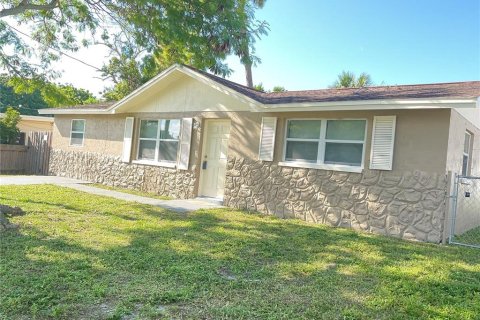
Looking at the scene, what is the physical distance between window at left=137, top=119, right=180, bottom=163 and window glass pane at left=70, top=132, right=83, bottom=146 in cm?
375

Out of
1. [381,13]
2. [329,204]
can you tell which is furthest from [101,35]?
[381,13]

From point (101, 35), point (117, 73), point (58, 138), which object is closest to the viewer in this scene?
point (101, 35)

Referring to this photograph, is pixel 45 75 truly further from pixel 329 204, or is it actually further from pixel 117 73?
pixel 117 73

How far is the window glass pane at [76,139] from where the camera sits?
A: 1468 cm

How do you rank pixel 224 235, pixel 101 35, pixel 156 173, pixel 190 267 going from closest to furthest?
pixel 190 267, pixel 224 235, pixel 101 35, pixel 156 173

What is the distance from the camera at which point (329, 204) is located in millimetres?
8180

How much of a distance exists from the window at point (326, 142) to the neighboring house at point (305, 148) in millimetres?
23

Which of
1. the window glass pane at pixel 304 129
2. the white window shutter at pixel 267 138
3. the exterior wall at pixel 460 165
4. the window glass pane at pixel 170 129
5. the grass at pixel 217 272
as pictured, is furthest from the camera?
the window glass pane at pixel 170 129

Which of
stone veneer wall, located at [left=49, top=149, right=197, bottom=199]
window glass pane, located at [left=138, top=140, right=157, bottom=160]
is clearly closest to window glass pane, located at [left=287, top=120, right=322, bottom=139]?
stone veneer wall, located at [left=49, top=149, right=197, bottom=199]

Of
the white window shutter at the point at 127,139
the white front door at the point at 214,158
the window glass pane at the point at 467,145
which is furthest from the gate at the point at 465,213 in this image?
the white window shutter at the point at 127,139

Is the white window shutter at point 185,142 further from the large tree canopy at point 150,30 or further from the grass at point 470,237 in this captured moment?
the grass at point 470,237

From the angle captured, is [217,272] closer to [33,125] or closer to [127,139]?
[127,139]

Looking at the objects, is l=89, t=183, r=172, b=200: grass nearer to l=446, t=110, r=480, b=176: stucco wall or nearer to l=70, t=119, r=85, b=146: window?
l=70, t=119, r=85, b=146: window

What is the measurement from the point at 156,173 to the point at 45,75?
4.24 m
